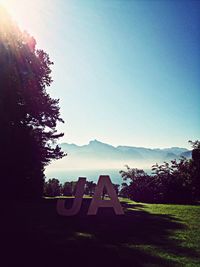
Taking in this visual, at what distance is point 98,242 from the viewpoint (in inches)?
333

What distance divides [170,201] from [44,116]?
16.3 meters

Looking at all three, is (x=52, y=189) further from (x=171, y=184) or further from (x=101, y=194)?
(x=101, y=194)

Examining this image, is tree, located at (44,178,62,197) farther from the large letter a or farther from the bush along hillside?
the large letter a

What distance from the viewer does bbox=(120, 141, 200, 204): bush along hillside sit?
27.4m

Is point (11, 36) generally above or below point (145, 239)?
above

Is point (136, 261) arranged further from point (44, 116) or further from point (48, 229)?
point (44, 116)

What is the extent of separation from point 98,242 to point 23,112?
52.0 feet

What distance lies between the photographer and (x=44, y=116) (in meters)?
25.6

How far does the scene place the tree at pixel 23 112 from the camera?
1872 cm

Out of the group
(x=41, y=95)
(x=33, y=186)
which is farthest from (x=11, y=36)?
(x=33, y=186)

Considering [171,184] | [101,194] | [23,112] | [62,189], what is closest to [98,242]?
[101,194]

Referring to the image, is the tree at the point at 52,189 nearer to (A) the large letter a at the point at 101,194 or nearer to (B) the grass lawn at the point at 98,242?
(A) the large letter a at the point at 101,194

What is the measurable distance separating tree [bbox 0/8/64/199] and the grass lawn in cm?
719

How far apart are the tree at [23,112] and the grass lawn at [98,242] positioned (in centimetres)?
719
